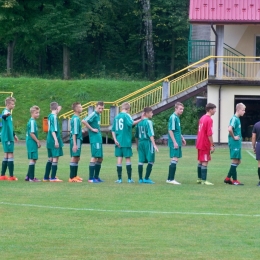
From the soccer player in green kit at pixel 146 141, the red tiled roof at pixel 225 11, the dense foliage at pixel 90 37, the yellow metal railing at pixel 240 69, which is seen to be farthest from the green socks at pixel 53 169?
the dense foliage at pixel 90 37

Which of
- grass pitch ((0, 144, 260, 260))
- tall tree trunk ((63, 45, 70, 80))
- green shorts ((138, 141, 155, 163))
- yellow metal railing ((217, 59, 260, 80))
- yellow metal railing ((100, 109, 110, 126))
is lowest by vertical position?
grass pitch ((0, 144, 260, 260))

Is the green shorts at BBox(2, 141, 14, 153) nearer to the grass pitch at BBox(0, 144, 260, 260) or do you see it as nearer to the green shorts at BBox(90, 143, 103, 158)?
the grass pitch at BBox(0, 144, 260, 260)

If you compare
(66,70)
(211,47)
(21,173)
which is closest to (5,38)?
(66,70)

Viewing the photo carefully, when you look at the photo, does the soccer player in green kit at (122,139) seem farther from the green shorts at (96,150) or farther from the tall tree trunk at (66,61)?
the tall tree trunk at (66,61)

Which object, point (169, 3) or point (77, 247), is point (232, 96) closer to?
point (169, 3)

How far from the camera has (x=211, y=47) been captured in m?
39.8

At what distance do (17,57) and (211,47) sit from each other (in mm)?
21534

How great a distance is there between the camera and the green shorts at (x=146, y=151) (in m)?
17.9

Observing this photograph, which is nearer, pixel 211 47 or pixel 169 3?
pixel 211 47

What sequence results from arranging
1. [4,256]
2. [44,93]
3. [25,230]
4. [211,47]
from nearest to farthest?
[4,256]
[25,230]
[211,47]
[44,93]

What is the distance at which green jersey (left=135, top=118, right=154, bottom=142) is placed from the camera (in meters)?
17.8

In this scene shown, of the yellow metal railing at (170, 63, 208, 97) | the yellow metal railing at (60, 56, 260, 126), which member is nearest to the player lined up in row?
the yellow metal railing at (60, 56, 260, 126)

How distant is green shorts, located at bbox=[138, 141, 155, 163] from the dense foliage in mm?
33060

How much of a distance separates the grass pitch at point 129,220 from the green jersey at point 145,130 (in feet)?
3.50
